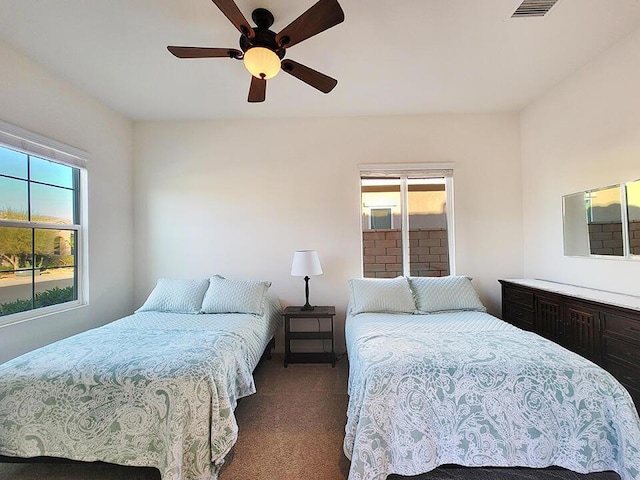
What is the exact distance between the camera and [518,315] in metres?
3.10

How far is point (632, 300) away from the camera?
2.11 meters

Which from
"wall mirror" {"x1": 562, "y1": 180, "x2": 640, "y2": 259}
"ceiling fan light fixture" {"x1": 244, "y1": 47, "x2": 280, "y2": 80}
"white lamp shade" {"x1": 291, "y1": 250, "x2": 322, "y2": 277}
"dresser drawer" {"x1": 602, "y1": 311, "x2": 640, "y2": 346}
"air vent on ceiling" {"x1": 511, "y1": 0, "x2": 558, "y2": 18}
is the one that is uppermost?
"air vent on ceiling" {"x1": 511, "y1": 0, "x2": 558, "y2": 18}

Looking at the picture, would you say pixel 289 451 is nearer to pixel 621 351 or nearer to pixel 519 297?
pixel 621 351

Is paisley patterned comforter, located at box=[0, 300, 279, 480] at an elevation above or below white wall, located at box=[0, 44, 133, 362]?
below

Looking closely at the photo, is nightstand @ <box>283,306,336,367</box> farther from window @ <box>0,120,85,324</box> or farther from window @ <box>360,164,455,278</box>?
window @ <box>0,120,85,324</box>

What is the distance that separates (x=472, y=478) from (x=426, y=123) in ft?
10.9

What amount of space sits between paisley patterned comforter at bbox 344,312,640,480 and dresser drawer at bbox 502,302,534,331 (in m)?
1.36

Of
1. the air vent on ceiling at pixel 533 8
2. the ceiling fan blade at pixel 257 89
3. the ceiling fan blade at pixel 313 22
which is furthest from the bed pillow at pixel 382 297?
the air vent on ceiling at pixel 533 8

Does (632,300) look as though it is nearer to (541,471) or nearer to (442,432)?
(541,471)

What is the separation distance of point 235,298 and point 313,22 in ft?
7.73

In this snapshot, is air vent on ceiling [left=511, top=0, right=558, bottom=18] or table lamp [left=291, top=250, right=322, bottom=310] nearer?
air vent on ceiling [left=511, top=0, right=558, bottom=18]

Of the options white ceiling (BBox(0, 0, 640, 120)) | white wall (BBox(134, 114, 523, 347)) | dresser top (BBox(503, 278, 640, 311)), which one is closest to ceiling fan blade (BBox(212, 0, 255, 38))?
white ceiling (BBox(0, 0, 640, 120))

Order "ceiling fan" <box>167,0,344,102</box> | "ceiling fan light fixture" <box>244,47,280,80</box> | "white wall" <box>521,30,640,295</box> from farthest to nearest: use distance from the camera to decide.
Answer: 1. "white wall" <box>521,30,640,295</box>
2. "ceiling fan light fixture" <box>244,47,280,80</box>
3. "ceiling fan" <box>167,0,344,102</box>

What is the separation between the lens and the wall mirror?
2.33m
